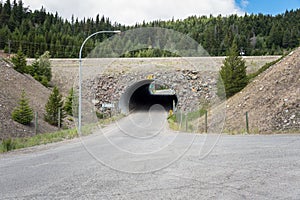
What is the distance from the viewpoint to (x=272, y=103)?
20500 millimetres

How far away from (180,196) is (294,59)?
73.4 feet

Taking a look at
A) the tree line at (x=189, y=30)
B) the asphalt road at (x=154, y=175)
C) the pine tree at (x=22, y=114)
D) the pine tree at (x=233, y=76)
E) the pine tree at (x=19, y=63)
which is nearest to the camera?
the asphalt road at (x=154, y=175)

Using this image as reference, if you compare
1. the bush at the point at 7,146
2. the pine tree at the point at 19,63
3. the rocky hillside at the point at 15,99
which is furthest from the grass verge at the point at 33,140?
the pine tree at the point at 19,63

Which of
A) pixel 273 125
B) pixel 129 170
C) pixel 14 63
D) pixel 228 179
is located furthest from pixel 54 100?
pixel 228 179

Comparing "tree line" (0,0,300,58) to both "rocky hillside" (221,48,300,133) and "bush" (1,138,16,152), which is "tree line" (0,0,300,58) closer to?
"rocky hillside" (221,48,300,133)

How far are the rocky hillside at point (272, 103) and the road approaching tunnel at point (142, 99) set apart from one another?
12.3 metres

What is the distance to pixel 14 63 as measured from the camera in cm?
3809

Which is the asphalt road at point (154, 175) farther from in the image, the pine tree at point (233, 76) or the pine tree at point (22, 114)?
the pine tree at point (233, 76)

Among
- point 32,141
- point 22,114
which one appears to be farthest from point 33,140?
point 22,114

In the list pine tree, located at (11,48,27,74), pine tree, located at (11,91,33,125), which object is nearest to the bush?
pine tree, located at (11,91,33,125)

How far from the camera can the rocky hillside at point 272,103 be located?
18609 mm

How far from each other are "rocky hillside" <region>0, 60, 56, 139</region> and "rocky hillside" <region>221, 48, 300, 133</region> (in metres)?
13.4

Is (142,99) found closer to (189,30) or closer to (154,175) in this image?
(189,30)

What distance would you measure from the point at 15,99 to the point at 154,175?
22.4m
